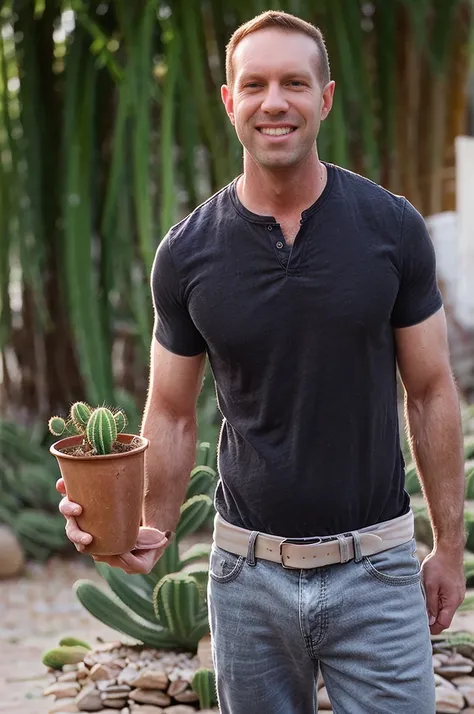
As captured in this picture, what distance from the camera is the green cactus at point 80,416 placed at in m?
2.03

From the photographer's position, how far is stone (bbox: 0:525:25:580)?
5543mm

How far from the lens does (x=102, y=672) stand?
10.2 ft

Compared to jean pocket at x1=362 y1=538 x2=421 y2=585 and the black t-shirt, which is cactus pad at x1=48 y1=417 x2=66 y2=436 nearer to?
the black t-shirt

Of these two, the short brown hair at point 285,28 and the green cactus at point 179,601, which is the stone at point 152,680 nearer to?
the green cactus at point 179,601

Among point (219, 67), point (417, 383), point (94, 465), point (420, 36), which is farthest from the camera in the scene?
point (219, 67)

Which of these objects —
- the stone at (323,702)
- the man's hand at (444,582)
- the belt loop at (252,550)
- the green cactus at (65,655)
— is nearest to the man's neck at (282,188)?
the belt loop at (252,550)

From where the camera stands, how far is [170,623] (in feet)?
10.1

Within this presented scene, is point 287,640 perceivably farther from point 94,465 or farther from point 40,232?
point 40,232

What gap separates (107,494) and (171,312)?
37cm

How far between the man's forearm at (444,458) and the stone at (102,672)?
4.43 ft

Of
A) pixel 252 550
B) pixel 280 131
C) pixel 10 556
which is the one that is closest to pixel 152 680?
pixel 252 550

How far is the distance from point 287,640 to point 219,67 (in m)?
4.08

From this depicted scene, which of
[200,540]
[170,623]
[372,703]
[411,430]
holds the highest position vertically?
[411,430]

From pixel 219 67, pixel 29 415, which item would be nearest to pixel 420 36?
pixel 219 67
